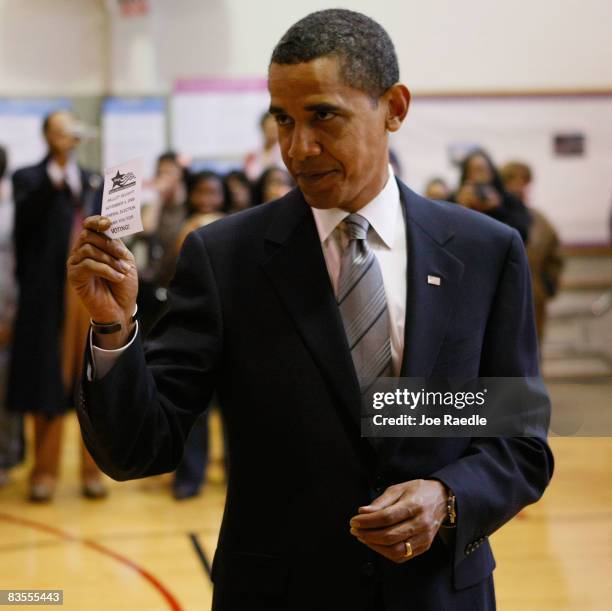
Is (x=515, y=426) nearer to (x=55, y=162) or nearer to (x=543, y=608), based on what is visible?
(x=543, y=608)

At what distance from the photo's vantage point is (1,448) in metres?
5.21

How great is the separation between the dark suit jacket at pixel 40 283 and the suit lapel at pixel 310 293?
3.33m

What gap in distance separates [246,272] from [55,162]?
11.2ft

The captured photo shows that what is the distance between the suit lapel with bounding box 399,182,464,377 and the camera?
1461mm

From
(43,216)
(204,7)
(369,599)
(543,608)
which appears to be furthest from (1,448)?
(369,599)

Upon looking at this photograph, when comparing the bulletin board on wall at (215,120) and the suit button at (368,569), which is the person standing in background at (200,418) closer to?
the bulletin board on wall at (215,120)

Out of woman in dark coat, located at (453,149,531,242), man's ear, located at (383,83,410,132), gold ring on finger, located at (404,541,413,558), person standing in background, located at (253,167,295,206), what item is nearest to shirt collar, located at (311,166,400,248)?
man's ear, located at (383,83,410,132)

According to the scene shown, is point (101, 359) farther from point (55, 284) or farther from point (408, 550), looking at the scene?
point (55, 284)

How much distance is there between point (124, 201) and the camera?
1343 millimetres

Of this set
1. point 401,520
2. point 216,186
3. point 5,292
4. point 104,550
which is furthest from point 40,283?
point 401,520

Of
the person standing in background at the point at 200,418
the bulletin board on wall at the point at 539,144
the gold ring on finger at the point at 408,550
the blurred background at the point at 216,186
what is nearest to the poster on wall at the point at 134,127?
the blurred background at the point at 216,186

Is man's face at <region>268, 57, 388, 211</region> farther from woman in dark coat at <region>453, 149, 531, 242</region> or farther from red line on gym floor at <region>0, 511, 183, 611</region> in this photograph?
woman in dark coat at <region>453, 149, 531, 242</region>

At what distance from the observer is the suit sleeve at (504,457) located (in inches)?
56.4

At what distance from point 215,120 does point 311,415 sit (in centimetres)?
631
